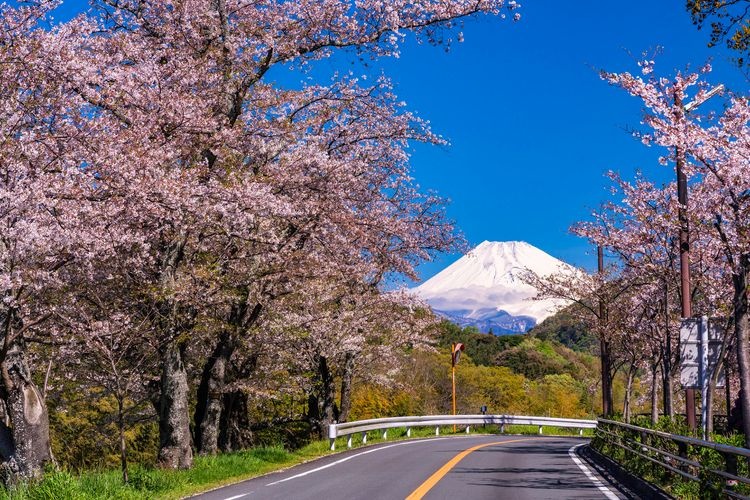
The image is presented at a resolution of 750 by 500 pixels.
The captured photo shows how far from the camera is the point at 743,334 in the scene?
13.5 meters

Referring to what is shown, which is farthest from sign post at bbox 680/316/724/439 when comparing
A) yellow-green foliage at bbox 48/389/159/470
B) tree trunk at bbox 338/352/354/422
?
yellow-green foliage at bbox 48/389/159/470

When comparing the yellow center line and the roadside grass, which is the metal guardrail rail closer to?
the yellow center line

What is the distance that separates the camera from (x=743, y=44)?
10.6 metres

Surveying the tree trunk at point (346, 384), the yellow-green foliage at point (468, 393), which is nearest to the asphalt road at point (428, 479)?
the tree trunk at point (346, 384)

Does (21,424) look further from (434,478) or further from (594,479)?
(594,479)

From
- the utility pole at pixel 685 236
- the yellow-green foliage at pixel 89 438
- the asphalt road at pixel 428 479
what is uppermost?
the utility pole at pixel 685 236

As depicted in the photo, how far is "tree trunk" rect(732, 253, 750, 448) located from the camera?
1289 centimetres

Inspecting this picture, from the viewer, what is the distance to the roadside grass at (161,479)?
436 inches

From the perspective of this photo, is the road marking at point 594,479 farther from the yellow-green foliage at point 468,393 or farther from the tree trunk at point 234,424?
the yellow-green foliage at point 468,393

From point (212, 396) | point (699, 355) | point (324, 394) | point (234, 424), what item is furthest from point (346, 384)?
point (699, 355)

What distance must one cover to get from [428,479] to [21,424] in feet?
23.5

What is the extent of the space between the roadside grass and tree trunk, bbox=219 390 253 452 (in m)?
5.23

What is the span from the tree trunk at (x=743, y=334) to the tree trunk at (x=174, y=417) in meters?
10.6

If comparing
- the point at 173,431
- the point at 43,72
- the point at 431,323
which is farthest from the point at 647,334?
the point at 43,72
